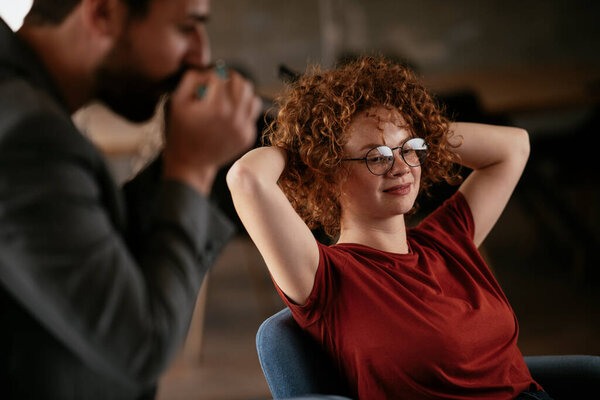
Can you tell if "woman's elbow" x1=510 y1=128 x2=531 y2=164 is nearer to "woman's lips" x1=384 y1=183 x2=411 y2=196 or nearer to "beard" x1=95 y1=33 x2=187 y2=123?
"woman's lips" x1=384 y1=183 x2=411 y2=196

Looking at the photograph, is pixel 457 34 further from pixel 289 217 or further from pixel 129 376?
pixel 129 376

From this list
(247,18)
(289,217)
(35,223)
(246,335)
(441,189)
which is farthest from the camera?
(247,18)

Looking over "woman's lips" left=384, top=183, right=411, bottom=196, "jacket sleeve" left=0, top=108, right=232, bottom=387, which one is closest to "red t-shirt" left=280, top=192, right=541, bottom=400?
"woman's lips" left=384, top=183, right=411, bottom=196

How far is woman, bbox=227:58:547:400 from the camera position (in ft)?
3.69

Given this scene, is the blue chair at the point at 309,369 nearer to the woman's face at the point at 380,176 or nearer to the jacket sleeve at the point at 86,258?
the woman's face at the point at 380,176

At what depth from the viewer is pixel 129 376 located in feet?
2.20

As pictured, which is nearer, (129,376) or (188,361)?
(129,376)

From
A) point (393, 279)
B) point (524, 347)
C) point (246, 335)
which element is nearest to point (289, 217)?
point (393, 279)

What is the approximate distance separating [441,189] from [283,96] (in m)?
0.73

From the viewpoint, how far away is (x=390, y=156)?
1.18 meters

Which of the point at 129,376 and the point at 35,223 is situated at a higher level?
the point at 35,223

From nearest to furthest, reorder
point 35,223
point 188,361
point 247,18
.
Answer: point 35,223
point 188,361
point 247,18

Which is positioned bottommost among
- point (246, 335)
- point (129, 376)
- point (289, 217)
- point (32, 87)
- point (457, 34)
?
point (246, 335)

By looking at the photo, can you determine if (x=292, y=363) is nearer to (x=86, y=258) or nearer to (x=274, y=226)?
(x=274, y=226)
